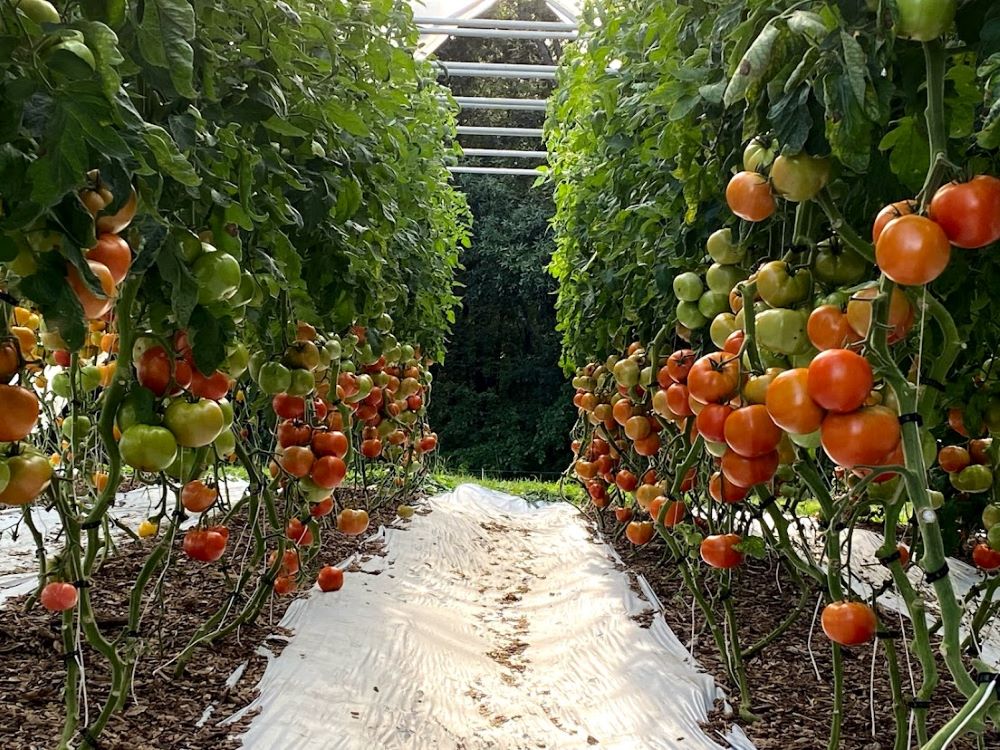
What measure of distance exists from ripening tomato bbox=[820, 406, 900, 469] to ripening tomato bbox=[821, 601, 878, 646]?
40 cm

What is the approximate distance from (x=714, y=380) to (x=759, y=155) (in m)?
0.33

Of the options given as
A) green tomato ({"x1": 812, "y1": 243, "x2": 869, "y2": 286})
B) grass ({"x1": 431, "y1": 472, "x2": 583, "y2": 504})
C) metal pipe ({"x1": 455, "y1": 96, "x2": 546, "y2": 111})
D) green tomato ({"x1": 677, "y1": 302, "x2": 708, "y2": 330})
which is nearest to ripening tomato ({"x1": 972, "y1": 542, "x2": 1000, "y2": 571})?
green tomato ({"x1": 677, "y1": 302, "x2": 708, "y2": 330})

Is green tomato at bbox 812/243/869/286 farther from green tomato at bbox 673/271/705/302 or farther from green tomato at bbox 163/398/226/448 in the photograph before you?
green tomato at bbox 163/398/226/448

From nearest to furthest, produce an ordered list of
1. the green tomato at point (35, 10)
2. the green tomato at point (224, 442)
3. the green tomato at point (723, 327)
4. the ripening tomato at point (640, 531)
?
the green tomato at point (35, 10) < the green tomato at point (723, 327) < the green tomato at point (224, 442) < the ripening tomato at point (640, 531)

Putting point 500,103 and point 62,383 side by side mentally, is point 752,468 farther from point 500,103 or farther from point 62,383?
point 500,103

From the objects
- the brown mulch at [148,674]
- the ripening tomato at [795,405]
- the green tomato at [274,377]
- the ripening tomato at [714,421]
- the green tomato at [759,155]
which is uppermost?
the green tomato at [759,155]

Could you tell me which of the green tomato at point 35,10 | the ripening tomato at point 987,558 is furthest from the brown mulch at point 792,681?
the green tomato at point 35,10

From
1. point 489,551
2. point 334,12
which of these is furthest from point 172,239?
point 489,551

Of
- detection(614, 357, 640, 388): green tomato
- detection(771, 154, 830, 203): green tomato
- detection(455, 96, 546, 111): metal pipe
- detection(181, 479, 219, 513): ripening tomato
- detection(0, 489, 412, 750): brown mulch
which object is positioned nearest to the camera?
detection(771, 154, 830, 203): green tomato

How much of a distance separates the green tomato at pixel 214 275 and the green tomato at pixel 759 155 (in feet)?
2.34

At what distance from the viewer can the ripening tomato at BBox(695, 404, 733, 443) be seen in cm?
115

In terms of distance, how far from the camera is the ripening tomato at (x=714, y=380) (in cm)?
120

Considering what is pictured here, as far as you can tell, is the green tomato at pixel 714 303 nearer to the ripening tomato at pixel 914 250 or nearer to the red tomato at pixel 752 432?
the red tomato at pixel 752 432

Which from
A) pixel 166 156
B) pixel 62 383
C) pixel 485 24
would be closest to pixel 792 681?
pixel 62 383
